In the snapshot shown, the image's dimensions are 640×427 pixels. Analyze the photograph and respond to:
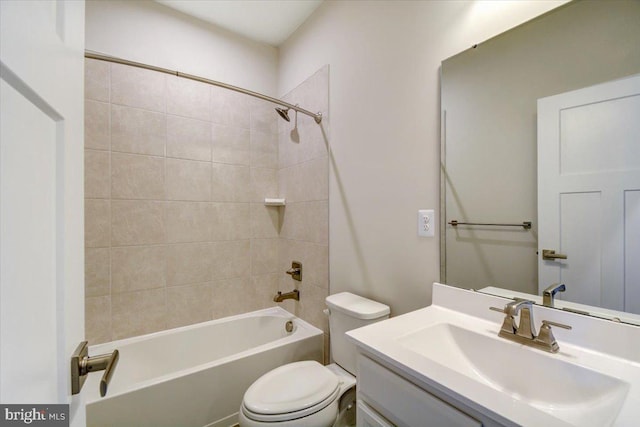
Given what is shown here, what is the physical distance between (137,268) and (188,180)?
2.21 feet

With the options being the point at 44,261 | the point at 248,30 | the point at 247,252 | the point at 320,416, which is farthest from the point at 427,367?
the point at 248,30

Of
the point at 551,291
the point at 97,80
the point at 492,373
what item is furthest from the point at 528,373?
the point at 97,80

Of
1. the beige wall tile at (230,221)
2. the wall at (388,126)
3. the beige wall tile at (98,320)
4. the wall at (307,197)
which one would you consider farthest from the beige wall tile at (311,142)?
the beige wall tile at (98,320)

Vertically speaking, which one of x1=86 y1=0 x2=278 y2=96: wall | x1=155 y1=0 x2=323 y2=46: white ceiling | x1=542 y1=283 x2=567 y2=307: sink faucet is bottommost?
x1=542 y1=283 x2=567 y2=307: sink faucet

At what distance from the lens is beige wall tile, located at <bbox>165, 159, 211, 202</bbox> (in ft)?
6.16

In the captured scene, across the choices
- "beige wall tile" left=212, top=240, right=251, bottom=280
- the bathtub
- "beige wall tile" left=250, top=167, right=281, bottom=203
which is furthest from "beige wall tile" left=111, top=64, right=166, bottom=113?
the bathtub

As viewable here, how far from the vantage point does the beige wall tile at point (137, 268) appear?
1.71 meters

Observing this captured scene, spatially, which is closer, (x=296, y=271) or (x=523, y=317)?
(x=523, y=317)

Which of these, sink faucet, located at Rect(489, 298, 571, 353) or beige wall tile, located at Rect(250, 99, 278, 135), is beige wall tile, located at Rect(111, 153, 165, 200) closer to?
beige wall tile, located at Rect(250, 99, 278, 135)

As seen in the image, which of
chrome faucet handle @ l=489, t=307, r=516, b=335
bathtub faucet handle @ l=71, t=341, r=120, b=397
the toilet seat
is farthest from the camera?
the toilet seat

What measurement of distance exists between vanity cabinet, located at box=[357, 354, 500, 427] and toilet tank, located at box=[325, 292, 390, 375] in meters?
0.44

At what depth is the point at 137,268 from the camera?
1.77 meters

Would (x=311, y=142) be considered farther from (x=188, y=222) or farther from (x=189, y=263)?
(x=189, y=263)

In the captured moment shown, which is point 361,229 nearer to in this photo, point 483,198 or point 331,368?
point 483,198
